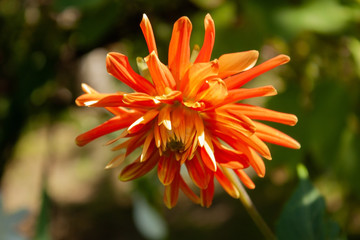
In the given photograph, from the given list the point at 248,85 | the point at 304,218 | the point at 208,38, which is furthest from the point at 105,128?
the point at 248,85

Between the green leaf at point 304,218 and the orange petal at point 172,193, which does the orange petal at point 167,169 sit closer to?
the orange petal at point 172,193

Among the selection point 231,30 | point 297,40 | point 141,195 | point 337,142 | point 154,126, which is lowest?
point 141,195

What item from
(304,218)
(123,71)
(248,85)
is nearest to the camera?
(123,71)

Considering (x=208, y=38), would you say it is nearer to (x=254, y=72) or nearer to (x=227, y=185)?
(x=254, y=72)

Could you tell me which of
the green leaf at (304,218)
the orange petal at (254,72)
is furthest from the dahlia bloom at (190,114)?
the green leaf at (304,218)

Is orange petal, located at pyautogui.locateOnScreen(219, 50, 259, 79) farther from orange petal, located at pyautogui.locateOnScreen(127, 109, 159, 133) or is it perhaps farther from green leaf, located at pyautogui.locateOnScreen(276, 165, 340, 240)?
green leaf, located at pyautogui.locateOnScreen(276, 165, 340, 240)

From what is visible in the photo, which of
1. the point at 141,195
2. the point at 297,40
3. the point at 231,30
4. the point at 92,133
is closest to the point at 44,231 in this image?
the point at 141,195

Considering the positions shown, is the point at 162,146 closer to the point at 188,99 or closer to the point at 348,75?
the point at 188,99

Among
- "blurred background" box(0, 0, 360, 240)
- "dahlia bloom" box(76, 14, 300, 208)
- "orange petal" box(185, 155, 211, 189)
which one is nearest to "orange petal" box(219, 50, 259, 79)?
"dahlia bloom" box(76, 14, 300, 208)
